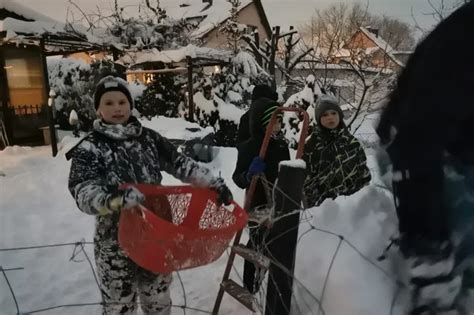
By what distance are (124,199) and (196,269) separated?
2.18m

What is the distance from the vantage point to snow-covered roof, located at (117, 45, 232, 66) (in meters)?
9.66

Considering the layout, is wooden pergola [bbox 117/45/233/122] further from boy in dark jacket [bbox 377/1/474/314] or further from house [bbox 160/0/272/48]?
boy in dark jacket [bbox 377/1/474/314]

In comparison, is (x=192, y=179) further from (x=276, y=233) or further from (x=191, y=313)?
(x=191, y=313)

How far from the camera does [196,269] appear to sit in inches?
144

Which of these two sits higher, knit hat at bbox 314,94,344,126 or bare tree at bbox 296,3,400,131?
bare tree at bbox 296,3,400,131

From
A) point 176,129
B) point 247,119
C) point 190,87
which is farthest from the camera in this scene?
point 190,87

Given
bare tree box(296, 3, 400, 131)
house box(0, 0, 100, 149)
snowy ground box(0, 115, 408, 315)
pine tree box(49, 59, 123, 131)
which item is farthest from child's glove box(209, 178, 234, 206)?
pine tree box(49, 59, 123, 131)

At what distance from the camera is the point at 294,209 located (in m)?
1.84

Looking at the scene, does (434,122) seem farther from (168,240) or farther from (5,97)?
(5,97)

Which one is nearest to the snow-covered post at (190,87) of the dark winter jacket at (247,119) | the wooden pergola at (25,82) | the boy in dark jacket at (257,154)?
the wooden pergola at (25,82)

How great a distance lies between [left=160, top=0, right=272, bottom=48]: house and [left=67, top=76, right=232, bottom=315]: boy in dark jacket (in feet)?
37.7

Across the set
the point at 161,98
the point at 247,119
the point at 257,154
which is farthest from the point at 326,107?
the point at 161,98

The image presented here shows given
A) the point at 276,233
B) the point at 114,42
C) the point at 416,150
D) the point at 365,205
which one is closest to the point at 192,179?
the point at 276,233

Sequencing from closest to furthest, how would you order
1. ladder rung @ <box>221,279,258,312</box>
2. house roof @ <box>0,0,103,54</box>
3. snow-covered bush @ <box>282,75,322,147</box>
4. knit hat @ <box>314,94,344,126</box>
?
1. ladder rung @ <box>221,279,258,312</box>
2. knit hat @ <box>314,94,344,126</box>
3. house roof @ <box>0,0,103,54</box>
4. snow-covered bush @ <box>282,75,322,147</box>
